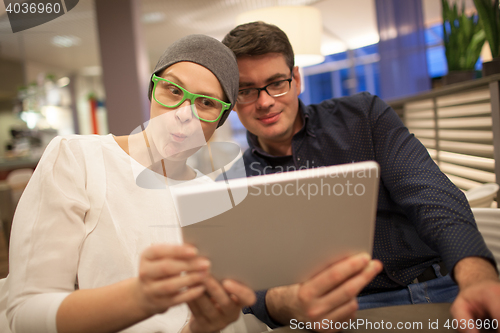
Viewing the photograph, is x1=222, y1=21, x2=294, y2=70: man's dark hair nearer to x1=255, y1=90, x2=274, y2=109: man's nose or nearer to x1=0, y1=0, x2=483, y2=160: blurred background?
x1=255, y1=90, x2=274, y2=109: man's nose

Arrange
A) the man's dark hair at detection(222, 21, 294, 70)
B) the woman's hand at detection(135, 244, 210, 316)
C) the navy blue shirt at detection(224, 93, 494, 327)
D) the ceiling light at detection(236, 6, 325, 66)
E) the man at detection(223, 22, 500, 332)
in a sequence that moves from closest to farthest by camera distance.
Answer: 1. the woman's hand at detection(135, 244, 210, 316)
2. the man at detection(223, 22, 500, 332)
3. the navy blue shirt at detection(224, 93, 494, 327)
4. the man's dark hair at detection(222, 21, 294, 70)
5. the ceiling light at detection(236, 6, 325, 66)

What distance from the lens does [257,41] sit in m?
1.33

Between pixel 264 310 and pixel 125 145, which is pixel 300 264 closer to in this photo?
pixel 264 310

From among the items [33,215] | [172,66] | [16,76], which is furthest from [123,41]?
[16,76]

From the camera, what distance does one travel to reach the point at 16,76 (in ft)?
27.2

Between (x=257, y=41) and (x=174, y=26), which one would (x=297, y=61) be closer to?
(x=257, y=41)

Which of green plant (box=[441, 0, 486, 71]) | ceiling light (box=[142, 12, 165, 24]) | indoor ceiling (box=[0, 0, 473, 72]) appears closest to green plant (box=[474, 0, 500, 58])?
green plant (box=[441, 0, 486, 71])

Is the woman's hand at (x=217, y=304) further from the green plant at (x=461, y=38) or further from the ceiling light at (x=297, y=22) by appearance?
the green plant at (x=461, y=38)

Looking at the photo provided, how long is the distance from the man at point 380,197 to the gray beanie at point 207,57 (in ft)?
0.90

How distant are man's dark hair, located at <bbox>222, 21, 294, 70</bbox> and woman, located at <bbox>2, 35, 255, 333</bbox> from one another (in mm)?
266

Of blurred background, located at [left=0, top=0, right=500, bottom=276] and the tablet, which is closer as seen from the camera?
the tablet

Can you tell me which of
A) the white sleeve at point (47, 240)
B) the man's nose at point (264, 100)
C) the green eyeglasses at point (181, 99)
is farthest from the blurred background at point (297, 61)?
the white sleeve at point (47, 240)

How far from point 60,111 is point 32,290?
11137 millimetres

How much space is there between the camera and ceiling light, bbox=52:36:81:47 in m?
7.20
